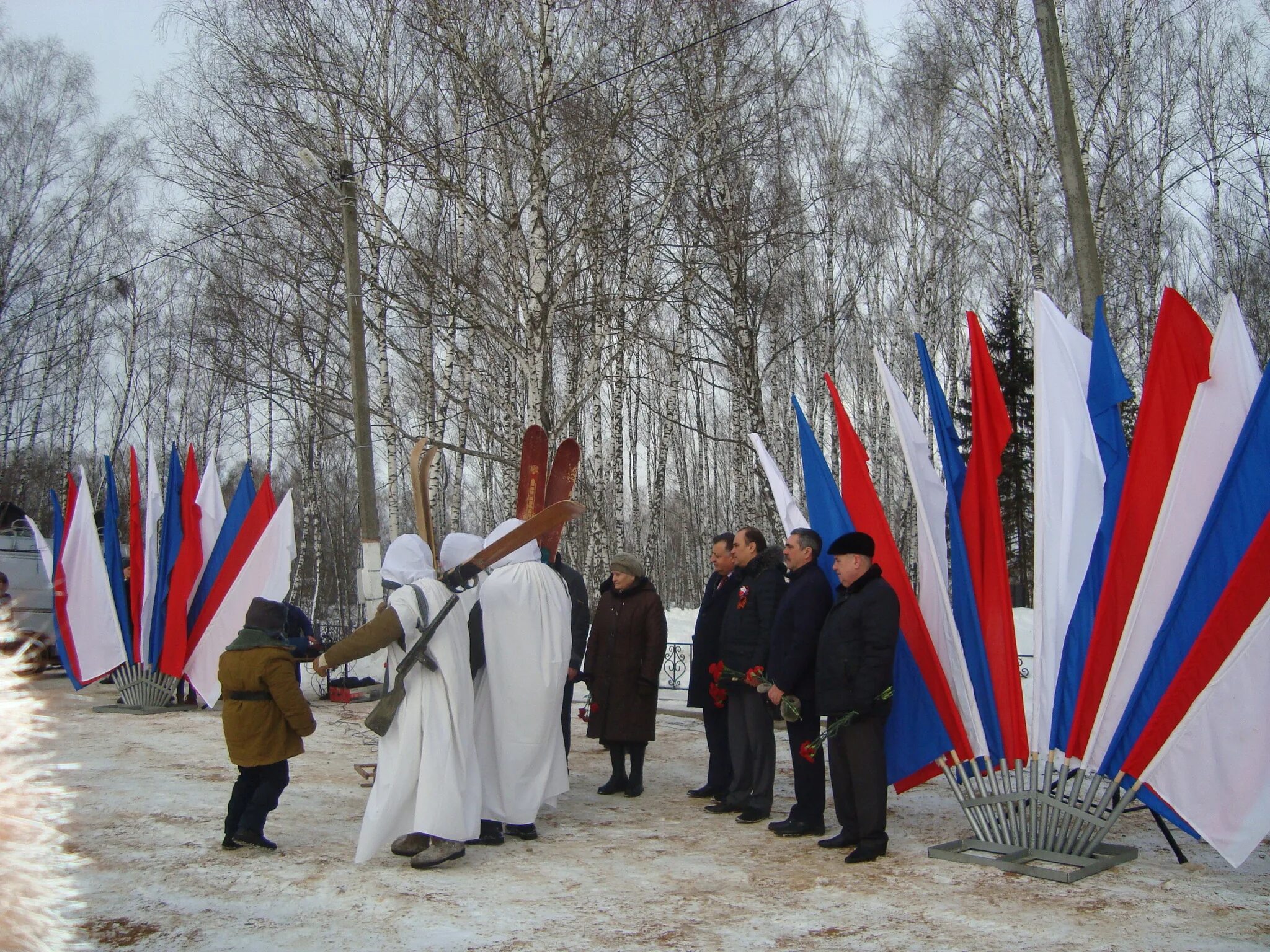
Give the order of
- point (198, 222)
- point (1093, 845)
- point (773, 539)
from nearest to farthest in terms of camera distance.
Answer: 1. point (1093, 845)
2. point (773, 539)
3. point (198, 222)

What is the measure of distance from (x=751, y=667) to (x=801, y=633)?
0.69 m

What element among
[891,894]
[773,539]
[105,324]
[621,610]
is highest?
[105,324]

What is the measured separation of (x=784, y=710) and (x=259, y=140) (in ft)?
39.0

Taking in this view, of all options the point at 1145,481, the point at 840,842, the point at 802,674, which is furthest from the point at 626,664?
the point at 1145,481

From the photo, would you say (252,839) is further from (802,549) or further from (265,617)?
(802,549)

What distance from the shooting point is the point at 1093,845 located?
5.09m

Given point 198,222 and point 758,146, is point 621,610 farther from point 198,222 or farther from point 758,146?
point 198,222

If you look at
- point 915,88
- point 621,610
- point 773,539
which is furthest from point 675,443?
point 621,610

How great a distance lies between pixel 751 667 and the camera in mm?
6645

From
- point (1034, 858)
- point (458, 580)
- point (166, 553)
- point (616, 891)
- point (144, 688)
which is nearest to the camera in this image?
point (616, 891)

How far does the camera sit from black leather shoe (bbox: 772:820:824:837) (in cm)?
605

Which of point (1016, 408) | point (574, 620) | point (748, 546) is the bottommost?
point (574, 620)

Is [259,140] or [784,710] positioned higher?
[259,140]

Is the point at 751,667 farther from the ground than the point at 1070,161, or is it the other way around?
the point at 1070,161
